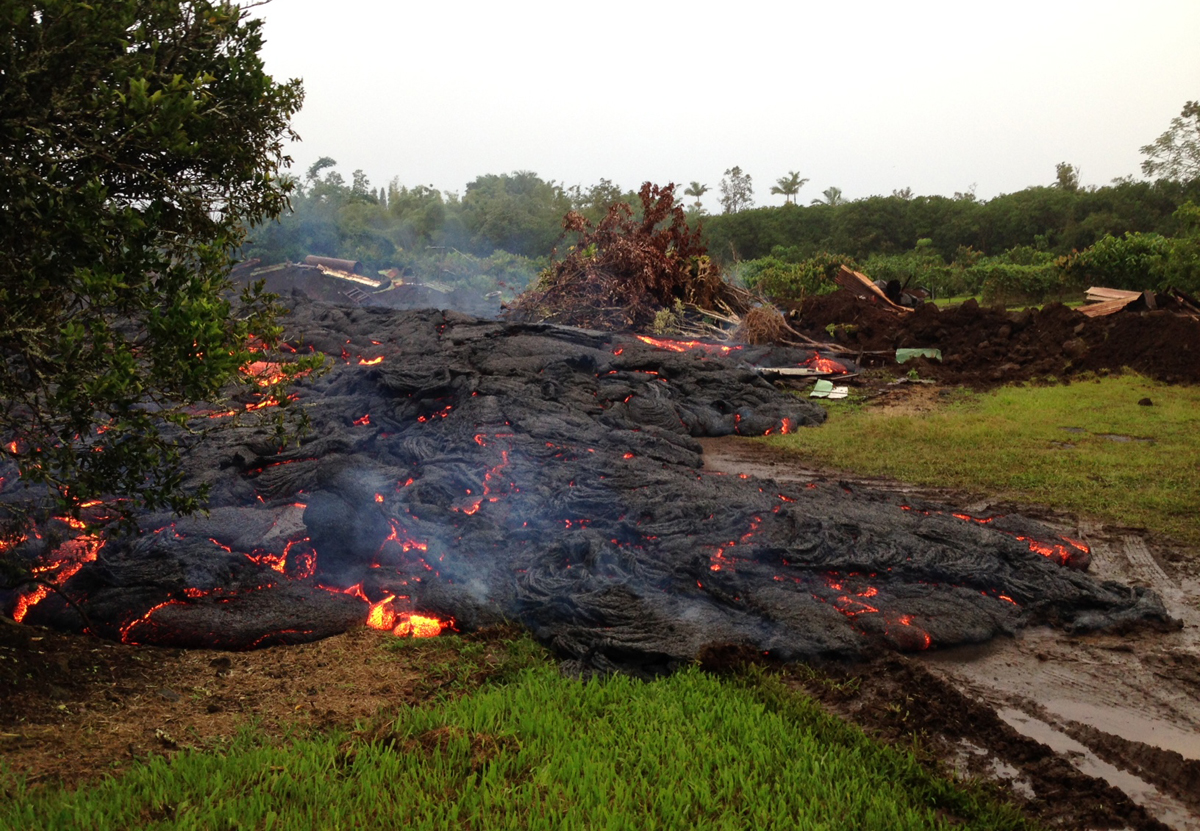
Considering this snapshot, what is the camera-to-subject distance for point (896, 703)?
427 cm

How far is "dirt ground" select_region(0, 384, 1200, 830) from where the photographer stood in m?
3.52

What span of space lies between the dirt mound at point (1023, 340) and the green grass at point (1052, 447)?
0.87 metres

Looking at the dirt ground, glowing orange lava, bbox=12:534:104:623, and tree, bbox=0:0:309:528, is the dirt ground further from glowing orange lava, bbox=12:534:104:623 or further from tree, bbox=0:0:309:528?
tree, bbox=0:0:309:528

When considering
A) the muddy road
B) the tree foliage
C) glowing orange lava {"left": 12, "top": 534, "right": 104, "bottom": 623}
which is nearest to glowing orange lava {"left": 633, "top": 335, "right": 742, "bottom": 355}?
the tree foliage

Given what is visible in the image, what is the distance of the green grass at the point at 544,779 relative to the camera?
3084 mm

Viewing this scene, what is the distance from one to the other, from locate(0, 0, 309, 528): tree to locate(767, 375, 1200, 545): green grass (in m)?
7.38

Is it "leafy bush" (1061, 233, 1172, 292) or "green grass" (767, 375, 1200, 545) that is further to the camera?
"leafy bush" (1061, 233, 1172, 292)

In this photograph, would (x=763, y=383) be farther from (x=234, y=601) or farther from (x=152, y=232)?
(x=152, y=232)

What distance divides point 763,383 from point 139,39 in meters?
11.1

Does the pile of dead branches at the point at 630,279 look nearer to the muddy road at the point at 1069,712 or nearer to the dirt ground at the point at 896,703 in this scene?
the muddy road at the point at 1069,712

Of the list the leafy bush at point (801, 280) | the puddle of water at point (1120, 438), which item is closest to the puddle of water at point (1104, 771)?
the puddle of water at point (1120, 438)

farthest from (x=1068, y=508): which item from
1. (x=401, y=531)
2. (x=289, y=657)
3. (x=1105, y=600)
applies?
(x=289, y=657)

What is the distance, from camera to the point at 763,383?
44.7 feet

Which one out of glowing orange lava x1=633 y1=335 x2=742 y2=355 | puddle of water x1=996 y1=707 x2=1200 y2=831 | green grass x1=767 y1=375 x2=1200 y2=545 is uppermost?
glowing orange lava x1=633 y1=335 x2=742 y2=355
